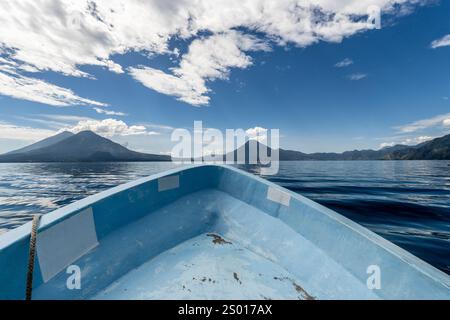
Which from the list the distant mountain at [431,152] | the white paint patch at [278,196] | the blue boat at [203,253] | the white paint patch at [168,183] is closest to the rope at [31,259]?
the blue boat at [203,253]

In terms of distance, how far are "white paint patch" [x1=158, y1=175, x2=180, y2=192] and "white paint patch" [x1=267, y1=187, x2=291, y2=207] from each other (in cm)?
141

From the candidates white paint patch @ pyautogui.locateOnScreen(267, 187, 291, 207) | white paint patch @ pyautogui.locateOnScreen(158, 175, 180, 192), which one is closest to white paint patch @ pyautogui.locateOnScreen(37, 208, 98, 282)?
white paint patch @ pyautogui.locateOnScreen(158, 175, 180, 192)

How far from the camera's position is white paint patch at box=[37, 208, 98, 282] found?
67.2 inches

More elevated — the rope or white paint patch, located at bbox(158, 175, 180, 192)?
white paint patch, located at bbox(158, 175, 180, 192)

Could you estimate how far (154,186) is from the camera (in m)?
2.96

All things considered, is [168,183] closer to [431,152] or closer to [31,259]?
[31,259]

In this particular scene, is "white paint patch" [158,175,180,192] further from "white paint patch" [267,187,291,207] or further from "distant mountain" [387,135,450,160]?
"distant mountain" [387,135,450,160]

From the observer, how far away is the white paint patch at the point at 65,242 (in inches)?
67.2

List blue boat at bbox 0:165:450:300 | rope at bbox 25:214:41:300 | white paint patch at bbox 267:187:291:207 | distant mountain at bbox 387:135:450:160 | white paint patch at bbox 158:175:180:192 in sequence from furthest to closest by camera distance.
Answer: distant mountain at bbox 387:135:450:160, white paint patch at bbox 158:175:180:192, white paint patch at bbox 267:187:291:207, blue boat at bbox 0:165:450:300, rope at bbox 25:214:41:300

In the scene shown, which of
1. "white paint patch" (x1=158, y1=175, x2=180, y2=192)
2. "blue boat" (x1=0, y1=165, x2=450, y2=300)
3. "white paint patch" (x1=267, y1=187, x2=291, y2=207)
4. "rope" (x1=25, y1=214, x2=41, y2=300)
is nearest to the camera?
"rope" (x1=25, y1=214, x2=41, y2=300)

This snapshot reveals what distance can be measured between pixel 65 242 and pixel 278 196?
2428 mm
